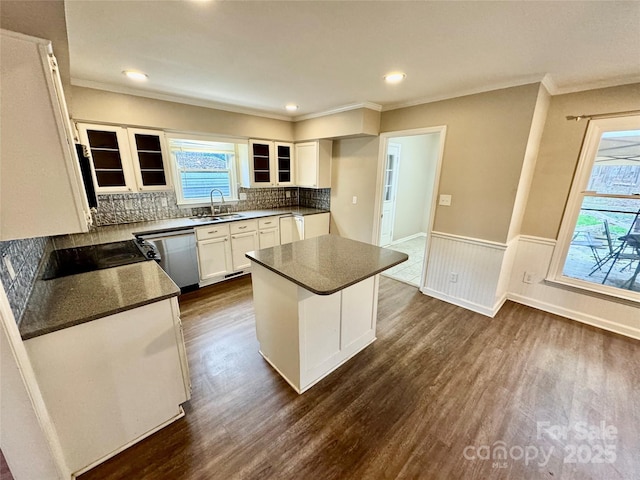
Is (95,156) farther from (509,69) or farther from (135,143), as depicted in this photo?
(509,69)

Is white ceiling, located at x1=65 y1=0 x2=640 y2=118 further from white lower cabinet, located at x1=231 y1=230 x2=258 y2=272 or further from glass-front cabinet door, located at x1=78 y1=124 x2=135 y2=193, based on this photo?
white lower cabinet, located at x1=231 y1=230 x2=258 y2=272

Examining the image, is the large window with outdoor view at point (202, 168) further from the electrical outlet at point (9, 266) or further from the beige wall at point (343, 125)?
the electrical outlet at point (9, 266)

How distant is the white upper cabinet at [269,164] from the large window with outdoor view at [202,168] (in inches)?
11.2

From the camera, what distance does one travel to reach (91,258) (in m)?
2.09

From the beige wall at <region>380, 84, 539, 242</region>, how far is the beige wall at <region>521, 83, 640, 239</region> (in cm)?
61

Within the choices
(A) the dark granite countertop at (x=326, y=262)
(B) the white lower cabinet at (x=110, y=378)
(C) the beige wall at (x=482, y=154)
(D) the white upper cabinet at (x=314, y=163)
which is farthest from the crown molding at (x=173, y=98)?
(B) the white lower cabinet at (x=110, y=378)

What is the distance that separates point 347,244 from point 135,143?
2.74 m

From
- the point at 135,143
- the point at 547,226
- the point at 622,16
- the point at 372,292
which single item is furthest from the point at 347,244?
the point at 135,143

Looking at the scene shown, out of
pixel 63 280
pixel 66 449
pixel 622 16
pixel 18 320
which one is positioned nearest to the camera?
pixel 18 320

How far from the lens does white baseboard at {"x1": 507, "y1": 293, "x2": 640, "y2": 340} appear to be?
8.36ft

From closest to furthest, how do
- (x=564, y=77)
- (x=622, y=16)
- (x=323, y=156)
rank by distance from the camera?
(x=622, y=16) < (x=564, y=77) < (x=323, y=156)

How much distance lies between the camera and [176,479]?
1320 mm

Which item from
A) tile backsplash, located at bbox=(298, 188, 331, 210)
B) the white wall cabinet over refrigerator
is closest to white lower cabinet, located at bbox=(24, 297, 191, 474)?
the white wall cabinet over refrigerator

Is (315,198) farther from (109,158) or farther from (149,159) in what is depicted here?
(109,158)
